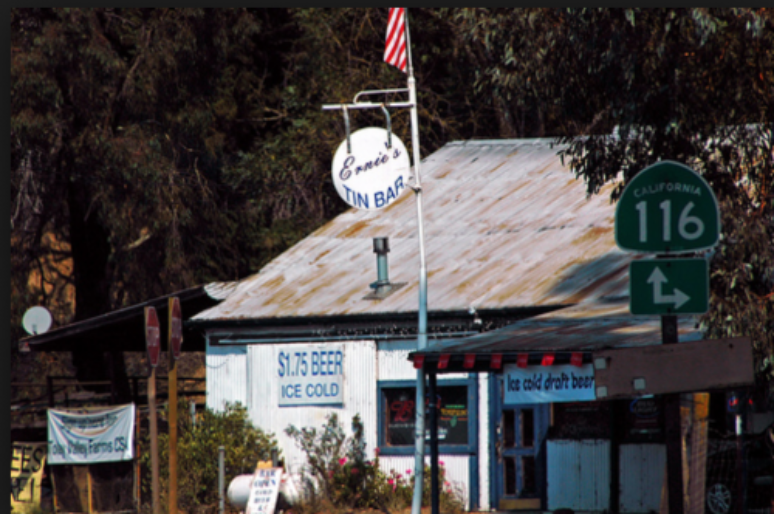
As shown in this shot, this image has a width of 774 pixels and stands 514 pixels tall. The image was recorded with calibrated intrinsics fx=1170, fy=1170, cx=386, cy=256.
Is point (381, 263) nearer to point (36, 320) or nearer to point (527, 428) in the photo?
point (527, 428)

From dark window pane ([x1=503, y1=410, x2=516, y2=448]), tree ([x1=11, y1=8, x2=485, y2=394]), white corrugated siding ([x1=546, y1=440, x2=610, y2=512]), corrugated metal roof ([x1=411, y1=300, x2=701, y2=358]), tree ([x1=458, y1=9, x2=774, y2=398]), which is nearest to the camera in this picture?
tree ([x1=458, y1=9, x2=774, y2=398])

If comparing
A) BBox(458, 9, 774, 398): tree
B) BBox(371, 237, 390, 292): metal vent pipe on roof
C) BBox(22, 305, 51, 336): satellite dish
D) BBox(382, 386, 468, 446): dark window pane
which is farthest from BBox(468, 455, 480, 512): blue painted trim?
BBox(22, 305, 51, 336): satellite dish

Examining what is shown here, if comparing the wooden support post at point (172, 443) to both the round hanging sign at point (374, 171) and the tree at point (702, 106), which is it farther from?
the round hanging sign at point (374, 171)

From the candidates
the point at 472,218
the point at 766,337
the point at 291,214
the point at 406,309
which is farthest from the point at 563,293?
the point at 291,214

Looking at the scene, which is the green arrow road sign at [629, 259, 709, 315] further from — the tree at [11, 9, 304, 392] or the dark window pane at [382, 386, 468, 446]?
the tree at [11, 9, 304, 392]

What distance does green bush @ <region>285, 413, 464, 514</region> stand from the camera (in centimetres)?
1836

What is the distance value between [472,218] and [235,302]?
467cm

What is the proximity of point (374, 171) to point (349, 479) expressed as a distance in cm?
490

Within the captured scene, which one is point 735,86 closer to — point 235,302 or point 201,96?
point 235,302

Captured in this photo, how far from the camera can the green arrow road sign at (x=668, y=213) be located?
6.88 metres

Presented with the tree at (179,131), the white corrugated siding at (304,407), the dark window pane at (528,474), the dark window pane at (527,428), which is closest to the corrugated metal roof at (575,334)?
the dark window pane at (527,428)

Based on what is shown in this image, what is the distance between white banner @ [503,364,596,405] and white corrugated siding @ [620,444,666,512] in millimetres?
3941

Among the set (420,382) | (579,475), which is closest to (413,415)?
(579,475)

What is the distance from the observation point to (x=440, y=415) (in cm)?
1866
